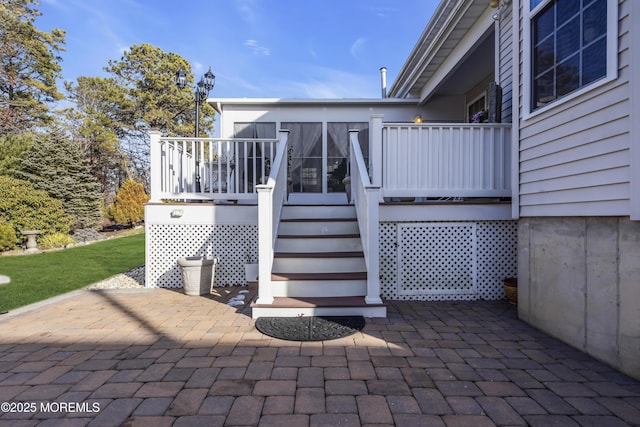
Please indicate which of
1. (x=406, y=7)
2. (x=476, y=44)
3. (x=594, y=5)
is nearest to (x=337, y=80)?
(x=406, y=7)

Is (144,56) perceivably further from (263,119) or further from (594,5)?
(594,5)

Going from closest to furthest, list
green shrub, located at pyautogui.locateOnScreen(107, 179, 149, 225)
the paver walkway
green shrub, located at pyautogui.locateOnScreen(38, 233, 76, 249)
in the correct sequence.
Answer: the paver walkway
green shrub, located at pyautogui.locateOnScreen(38, 233, 76, 249)
green shrub, located at pyautogui.locateOnScreen(107, 179, 149, 225)

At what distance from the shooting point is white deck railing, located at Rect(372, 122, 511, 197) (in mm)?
4125

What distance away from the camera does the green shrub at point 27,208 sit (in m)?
8.52

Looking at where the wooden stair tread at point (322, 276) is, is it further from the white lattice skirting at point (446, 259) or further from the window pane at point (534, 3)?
the window pane at point (534, 3)

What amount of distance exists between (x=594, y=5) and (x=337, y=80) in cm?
1434

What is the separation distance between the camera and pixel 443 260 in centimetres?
407

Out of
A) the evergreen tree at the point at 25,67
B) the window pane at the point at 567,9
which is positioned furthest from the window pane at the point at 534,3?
the evergreen tree at the point at 25,67

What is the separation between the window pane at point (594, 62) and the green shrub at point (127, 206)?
14.4m

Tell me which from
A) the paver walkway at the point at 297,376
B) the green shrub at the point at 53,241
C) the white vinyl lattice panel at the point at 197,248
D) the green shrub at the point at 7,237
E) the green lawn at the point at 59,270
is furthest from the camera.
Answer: the green shrub at the point at 53,241

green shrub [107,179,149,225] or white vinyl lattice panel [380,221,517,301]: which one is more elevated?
green shrub [107,179,149,225]

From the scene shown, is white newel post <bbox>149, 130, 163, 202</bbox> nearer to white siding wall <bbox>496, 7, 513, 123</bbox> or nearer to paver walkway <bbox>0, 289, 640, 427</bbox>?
paver walkway <bbox>0, 289, 640, 427</bbox>

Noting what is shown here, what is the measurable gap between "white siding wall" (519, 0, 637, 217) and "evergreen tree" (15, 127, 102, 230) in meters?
12.5

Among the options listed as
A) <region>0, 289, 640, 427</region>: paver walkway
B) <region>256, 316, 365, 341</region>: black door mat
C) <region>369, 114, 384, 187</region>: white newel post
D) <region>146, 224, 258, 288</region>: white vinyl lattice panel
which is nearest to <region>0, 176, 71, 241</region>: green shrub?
<region>146, 224, 258, 288</region>: white vinyl lattice panel
